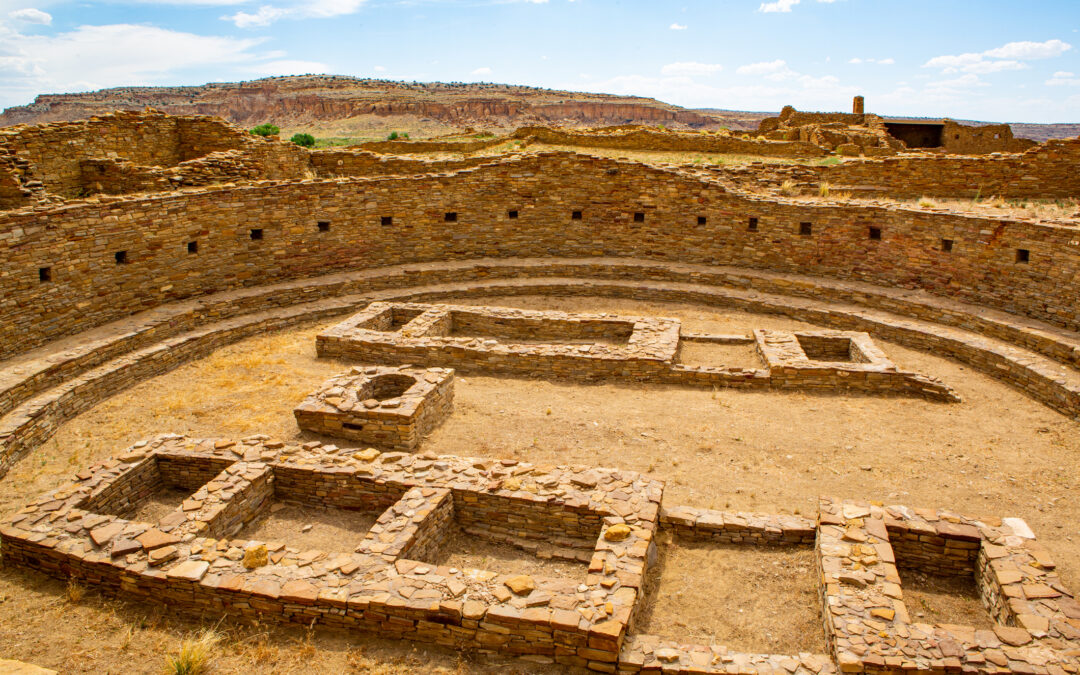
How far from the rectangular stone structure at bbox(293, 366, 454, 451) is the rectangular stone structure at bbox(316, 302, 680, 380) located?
4.40 ft

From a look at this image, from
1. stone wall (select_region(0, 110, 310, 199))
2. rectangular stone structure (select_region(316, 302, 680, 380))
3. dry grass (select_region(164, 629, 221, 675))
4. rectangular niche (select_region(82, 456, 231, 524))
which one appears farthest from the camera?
stone wall (select_region(0, 110, 310, 199))

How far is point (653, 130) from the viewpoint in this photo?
23297 millimetres

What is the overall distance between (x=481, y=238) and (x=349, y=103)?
1872 inches

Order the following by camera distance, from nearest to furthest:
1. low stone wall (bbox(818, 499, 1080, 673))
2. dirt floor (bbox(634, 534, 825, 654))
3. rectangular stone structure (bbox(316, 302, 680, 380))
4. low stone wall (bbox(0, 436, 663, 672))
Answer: low stone wall (bbox(818, 499, 1080, 673)) < low stone wall (bbox(0, 436, 663, 672)) < dirt floor (bbox(634, 534, 825, 654)) < rectangular stone structure (bbox(316, 302, 680, 380))

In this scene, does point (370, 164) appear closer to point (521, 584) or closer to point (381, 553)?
point (381, 553)

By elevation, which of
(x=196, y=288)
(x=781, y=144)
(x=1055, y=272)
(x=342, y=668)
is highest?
(x=781, y=144)

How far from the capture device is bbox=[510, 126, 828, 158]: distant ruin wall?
69.4ft

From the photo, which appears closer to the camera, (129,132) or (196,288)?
(196,288)

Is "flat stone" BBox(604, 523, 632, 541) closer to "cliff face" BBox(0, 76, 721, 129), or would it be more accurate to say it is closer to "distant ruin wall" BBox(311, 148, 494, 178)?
"distant ruin wall" BBox(311, 148, 494, 178)

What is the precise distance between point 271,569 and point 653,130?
20.8 metres

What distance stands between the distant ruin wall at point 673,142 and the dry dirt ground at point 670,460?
1180 centimetres

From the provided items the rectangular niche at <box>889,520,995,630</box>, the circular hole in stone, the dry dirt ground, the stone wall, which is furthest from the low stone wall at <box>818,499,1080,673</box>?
the stone wall

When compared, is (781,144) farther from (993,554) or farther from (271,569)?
(271,569)

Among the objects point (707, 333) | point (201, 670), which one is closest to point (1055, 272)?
point (707, 333)
